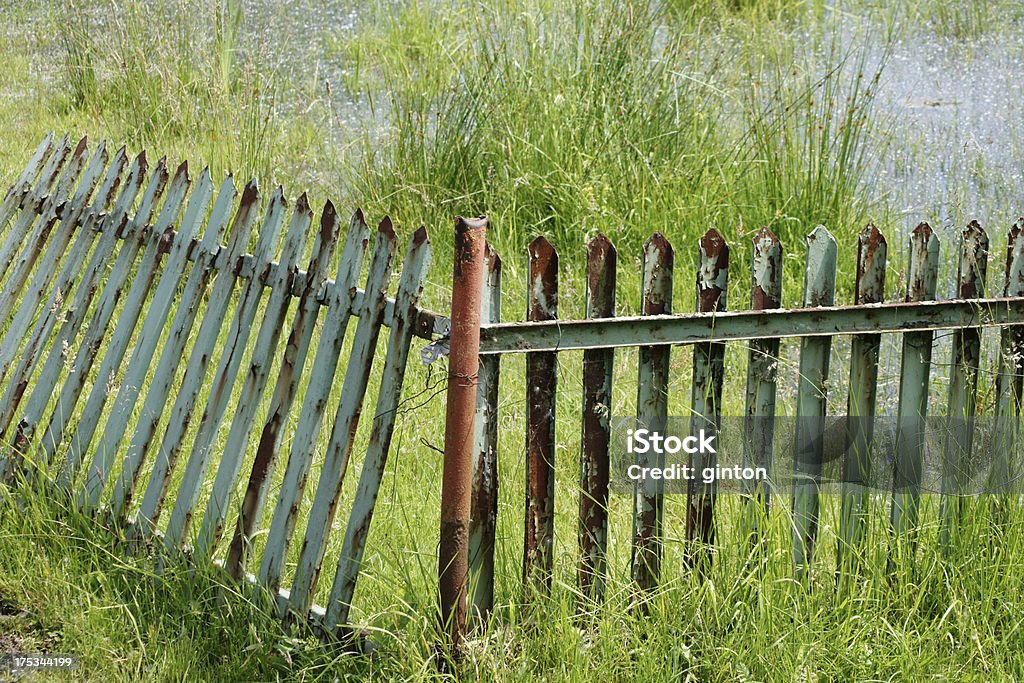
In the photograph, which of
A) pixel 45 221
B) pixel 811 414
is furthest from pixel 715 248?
pixel 45 221

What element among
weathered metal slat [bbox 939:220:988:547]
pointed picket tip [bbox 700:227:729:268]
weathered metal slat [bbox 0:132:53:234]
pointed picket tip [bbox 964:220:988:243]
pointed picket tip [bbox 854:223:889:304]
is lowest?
weathered metal slat [bbox 939:220:988:547]

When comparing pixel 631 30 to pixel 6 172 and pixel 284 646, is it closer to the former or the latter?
pixel 6 172

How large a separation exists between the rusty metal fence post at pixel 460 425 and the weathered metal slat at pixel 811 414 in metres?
0.72

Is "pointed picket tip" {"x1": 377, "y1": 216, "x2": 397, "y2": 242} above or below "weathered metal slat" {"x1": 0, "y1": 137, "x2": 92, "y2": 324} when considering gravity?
below

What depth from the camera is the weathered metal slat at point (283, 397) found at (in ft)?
8.88

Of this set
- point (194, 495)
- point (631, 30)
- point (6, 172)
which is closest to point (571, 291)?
point (631, 30)

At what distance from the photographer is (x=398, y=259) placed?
532cm

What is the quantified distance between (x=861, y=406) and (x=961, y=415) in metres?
0.28

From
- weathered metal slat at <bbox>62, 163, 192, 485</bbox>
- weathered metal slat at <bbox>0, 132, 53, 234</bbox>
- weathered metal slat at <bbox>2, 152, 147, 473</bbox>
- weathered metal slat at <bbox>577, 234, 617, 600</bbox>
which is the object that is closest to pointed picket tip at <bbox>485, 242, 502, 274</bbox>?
weathered metal slat at <bbox>577, 234, 617, 600</bbox>

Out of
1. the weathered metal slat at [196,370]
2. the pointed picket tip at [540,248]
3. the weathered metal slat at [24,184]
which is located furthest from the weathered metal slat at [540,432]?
the weathered metal slat at [24,184]

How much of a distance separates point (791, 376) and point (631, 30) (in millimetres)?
1904

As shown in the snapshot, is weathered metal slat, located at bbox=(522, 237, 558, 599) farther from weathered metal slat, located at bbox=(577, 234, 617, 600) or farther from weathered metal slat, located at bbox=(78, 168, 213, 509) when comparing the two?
weathered metal slat, located at bbox=(78, 168, 213, 509)

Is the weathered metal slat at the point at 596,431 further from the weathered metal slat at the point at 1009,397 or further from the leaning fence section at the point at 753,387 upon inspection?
the weathered metal slat at the point at 1009,397

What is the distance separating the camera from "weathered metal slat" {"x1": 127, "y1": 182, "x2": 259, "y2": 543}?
2953 mm
